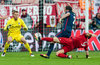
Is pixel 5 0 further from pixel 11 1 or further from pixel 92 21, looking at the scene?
pixel 92 21

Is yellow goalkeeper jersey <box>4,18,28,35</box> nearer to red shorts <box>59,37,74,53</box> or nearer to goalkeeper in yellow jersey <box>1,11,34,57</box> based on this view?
goalkeeper in yellow jersey <box>1,11,34,57</box>

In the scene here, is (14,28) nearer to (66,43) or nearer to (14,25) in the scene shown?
(14,25)

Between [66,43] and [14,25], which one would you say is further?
[14,25]

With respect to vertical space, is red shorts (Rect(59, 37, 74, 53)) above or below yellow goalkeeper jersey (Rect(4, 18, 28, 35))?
below

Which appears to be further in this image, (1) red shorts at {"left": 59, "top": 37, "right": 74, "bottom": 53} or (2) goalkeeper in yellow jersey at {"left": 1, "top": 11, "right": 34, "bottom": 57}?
(2) goalkeeper in yellow jersey at {"left": 1, "top": 11, "right": 34, "bottom": 57}

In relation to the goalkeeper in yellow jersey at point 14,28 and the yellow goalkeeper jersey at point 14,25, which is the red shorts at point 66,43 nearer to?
the goalkeeper in yellow jersey at point 14,28

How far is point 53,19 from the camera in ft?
56.0

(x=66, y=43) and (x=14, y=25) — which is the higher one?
(x=14, y=25)

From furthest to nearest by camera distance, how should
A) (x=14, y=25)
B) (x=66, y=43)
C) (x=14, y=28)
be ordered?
(x=14, y=28) < (x=14, y=25) < (x=66, y=43)

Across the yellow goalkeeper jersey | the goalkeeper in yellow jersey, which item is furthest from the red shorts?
the yellow goalkeeper jersey

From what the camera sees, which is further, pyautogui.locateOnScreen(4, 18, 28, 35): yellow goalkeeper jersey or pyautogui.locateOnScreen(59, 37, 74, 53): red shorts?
pyautogui.locateOnScreen(4, 18, 28, 35): yellow goalkeeper jersey

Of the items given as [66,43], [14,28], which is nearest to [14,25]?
[14,28]

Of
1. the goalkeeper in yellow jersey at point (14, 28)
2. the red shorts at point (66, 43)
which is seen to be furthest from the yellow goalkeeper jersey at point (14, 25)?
the red shorts at point (66, 43)

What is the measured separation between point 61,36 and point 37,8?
19.0 ft
